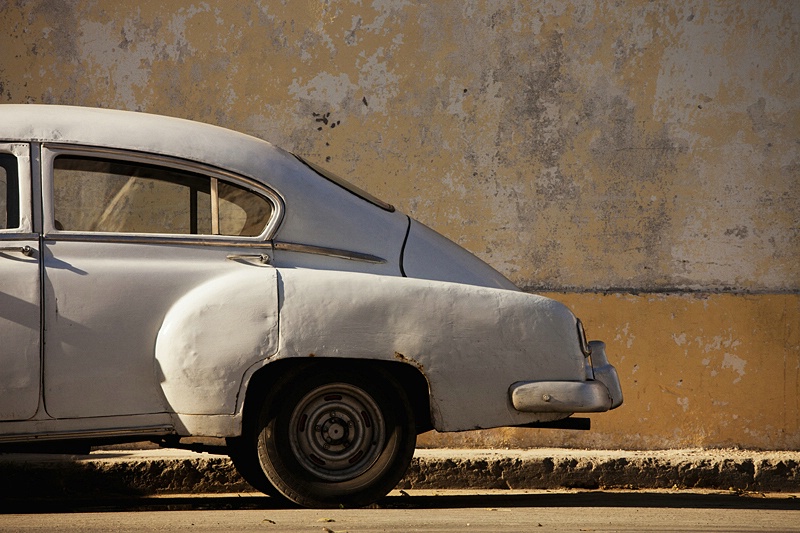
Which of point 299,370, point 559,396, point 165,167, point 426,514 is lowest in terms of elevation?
point 426,514

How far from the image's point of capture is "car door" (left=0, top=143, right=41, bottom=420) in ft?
13.4

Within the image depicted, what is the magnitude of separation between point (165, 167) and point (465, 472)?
102 inches

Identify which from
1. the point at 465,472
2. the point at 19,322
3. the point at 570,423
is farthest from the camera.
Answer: the point at 465,472

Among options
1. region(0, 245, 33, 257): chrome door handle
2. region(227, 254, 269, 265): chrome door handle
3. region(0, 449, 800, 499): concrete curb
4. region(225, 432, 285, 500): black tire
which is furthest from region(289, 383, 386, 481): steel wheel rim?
region(0, 449, 800, 499): concrete curb

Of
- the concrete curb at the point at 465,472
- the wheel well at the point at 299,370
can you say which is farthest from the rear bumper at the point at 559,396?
the concrete curb at the point at 465,472

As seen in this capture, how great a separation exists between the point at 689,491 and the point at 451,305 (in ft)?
8.14

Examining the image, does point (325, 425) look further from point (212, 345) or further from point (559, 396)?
point (559, 396)

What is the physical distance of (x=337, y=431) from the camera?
4.43 m

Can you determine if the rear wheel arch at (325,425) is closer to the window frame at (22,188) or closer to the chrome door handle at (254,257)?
the chrome door handle at (254,257)

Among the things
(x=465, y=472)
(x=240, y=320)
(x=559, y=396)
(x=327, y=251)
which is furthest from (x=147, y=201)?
(x=465, y=472)

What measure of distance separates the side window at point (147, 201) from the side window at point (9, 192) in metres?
0.15

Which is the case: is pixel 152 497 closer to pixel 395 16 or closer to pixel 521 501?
pixel 521 501

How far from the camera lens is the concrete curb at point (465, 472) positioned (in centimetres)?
582

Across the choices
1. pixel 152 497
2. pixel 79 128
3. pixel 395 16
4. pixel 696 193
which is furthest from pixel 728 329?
pixel 79 128
